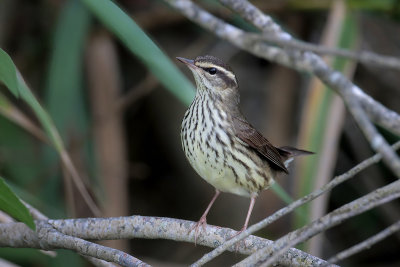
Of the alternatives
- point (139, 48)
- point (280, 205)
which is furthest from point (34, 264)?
point (139, 48)

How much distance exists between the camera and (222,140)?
149 inches

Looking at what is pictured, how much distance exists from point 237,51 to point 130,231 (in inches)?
128

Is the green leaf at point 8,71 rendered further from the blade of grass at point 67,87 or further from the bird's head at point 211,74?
the blade of grass at point 67,87

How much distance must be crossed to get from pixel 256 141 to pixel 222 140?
32 cm

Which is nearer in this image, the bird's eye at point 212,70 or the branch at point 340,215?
the branch at point 340,215

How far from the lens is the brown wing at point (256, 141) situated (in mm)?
3928

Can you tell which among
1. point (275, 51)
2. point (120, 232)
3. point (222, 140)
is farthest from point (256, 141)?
point (120, 232)

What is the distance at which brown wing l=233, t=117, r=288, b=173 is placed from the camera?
3928mm

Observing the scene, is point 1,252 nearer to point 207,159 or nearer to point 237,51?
point 207,159

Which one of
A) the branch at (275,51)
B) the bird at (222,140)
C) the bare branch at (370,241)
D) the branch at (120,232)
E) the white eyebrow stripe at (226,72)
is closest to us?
the bare branch at (370,241)

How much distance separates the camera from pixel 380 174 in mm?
5770

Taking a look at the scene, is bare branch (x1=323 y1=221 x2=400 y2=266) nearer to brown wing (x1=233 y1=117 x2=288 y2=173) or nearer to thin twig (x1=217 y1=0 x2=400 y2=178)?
thin twig (x1=217 y1=0 x2=400 y2=178)

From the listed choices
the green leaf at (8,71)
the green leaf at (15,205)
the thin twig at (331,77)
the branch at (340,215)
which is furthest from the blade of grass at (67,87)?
the branch at (340,215)

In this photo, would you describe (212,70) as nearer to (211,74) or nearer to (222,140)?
(211,74)
